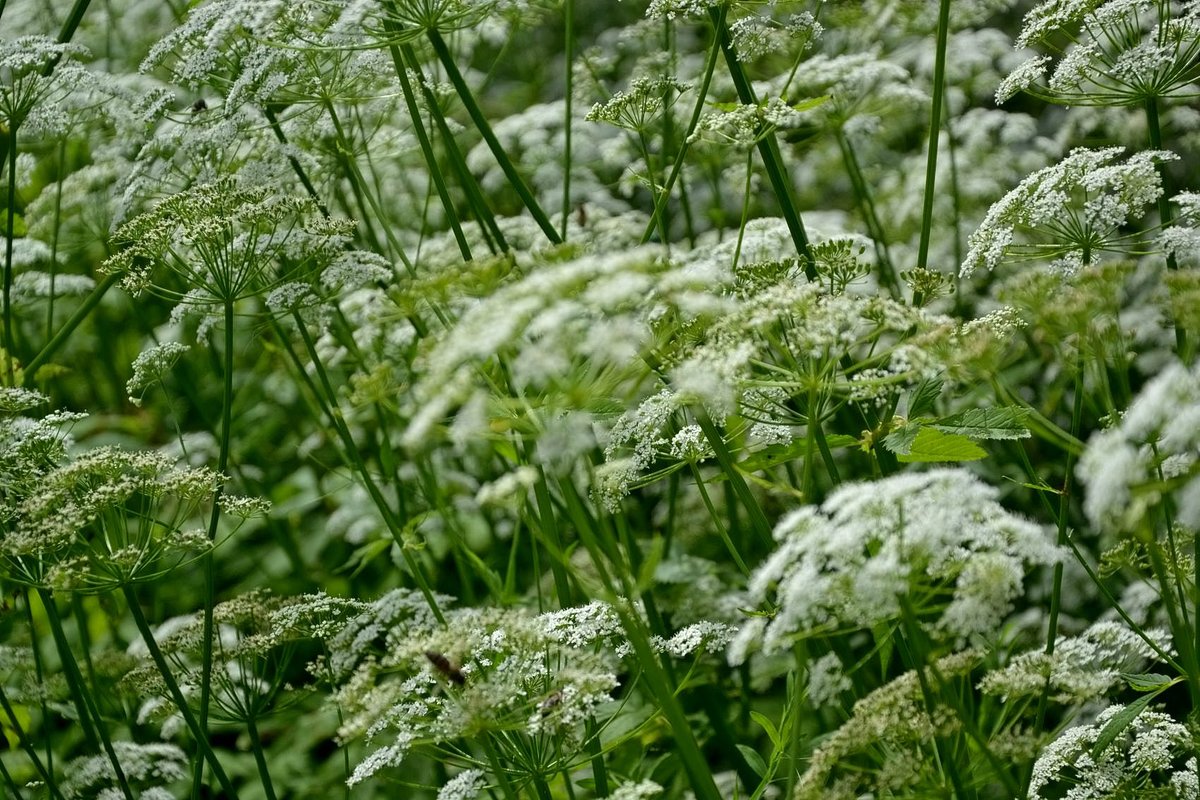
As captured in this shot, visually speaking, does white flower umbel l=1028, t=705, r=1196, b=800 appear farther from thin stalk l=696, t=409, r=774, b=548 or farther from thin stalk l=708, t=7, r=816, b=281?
thin stalk l=708, t=7, r=816, b=281

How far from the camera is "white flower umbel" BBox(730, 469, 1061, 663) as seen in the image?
2.33m

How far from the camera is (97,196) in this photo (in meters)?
7.20

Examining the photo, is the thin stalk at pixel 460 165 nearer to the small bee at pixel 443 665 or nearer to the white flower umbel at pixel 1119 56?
the small bee at pixel 443 665

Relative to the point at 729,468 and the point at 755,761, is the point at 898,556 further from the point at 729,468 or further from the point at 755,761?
the point at 755,761

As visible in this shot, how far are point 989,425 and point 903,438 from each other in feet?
0.94

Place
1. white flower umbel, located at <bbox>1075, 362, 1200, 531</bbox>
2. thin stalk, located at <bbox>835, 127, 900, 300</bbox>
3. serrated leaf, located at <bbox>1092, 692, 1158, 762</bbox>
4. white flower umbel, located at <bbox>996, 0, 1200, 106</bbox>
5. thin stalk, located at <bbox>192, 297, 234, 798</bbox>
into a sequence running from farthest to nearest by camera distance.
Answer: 1. thin stalk, located at <bbox>835, 127, 900, 300</bbox>
2. thin stalk, located at <bbox>192, 297, 234, 798</bbox>
3. white flower umbel, located at <bbox>996, 0, 1200, 106</bbox>
4. serrated leaf, located at <bbox>1092, 692, 1158, 762</bbox>
5. white flower umbel, located at <bbox>1075, 362, 1200, 531</bbox>

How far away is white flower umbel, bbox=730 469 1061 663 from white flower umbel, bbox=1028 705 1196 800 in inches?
48.8

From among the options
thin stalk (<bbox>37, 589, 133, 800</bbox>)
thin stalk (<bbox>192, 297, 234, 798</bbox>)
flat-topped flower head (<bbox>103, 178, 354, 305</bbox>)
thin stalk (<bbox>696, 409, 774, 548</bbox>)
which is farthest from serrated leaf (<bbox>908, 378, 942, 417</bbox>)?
thin stalk (<bbox>37, 589, 133, 800</bbox>)

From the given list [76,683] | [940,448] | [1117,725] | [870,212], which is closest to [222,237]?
[76,683]

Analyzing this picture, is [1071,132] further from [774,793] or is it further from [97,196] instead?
[97,196]

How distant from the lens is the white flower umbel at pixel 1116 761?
3.42 meters

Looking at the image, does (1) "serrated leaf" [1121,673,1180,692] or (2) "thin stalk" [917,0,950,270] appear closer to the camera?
(1) "serrated leaf" [1121,673,1180,692]

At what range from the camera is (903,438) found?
3.43 m

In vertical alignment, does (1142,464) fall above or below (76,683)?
above
